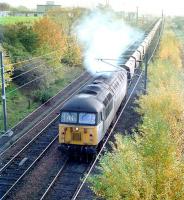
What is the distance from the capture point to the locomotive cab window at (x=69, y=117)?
66.0ft

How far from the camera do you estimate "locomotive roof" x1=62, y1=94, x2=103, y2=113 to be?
789 inches

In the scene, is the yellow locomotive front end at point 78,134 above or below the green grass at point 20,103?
above

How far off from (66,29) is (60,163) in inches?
1329

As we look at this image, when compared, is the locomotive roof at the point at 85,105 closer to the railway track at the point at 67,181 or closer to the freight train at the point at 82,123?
the freight train at the point at 82,123

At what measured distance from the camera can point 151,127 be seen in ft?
42.5

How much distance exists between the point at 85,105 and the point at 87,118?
0.70m

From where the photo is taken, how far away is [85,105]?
20234 millimetres

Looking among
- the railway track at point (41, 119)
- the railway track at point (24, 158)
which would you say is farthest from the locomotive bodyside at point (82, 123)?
the railway track at point (41, 119)

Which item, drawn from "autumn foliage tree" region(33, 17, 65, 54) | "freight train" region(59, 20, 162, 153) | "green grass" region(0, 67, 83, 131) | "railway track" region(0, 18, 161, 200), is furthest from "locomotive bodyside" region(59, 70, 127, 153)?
"autumn foliage tree" region(33, 17, 65, 54)

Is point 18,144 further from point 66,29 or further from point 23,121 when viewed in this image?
point 66,29

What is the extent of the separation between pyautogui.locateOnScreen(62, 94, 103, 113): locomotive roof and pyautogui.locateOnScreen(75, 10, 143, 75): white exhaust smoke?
1388 cm

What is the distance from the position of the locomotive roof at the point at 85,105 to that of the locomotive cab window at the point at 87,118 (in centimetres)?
22

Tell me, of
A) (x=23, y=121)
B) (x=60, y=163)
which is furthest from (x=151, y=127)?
(x=23, y=121)

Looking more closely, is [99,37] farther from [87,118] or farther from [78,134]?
[78,134]
